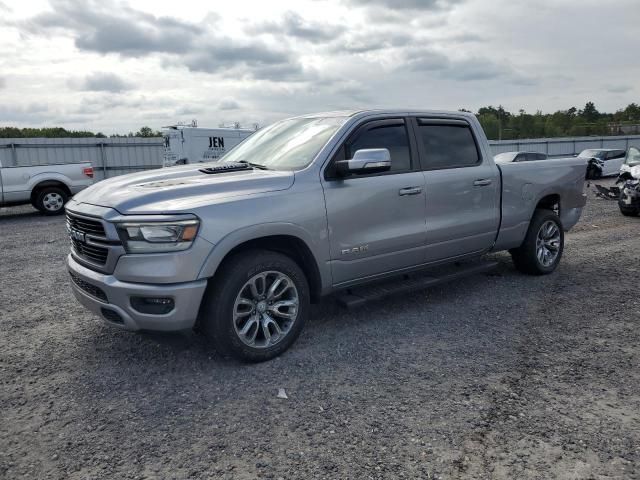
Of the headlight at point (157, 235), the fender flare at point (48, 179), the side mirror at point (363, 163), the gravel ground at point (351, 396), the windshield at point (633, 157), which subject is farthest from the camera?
the windshield at point (633, 157)

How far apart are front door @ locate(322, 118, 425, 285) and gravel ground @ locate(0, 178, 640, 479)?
64 cm

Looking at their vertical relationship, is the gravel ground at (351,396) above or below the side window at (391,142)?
below

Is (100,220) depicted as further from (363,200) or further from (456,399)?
(456,399)

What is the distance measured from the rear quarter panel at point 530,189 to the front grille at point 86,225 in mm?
4142

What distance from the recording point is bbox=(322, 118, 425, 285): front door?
171 inches

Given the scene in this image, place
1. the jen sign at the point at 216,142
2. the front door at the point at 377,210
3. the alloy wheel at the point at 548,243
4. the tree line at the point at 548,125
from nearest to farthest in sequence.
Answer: the front door at the point at 377,210
the alloy wheel at the point at 548,243
the jen sign at the point at 216,142
the tree line at the point at 548,125

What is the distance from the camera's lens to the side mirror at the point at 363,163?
4172 mm

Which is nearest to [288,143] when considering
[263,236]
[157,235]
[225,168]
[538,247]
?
[225,168]

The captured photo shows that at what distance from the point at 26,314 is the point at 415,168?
4.20 meters

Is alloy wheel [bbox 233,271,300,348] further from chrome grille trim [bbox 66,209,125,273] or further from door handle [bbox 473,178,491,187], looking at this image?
door handle [bbox 473,178,491,187]

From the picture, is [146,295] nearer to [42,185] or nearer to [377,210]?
[377,210]

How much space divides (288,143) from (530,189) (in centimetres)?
303

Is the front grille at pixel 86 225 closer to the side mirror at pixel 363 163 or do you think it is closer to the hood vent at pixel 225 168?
the hood vent at pixel 225 168

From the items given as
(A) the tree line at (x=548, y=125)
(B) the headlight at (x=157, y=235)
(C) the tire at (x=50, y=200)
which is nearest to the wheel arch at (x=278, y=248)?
(B) the headlight at (x=157, y=235)
